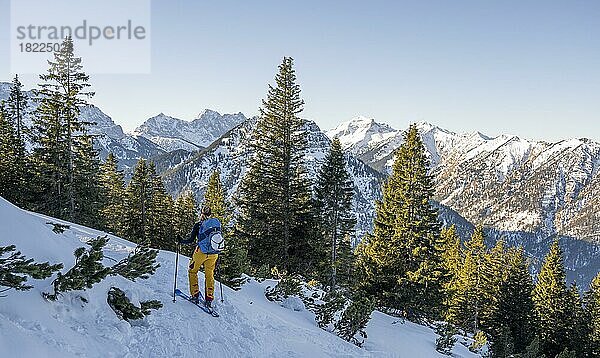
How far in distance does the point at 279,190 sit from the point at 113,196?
69.2 ft

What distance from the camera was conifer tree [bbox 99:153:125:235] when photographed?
1469 inches

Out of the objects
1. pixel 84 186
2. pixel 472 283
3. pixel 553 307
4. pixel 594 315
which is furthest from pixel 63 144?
pixel 594 315

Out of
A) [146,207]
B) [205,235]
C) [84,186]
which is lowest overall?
[205,235]

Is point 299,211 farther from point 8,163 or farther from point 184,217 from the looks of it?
point 184,217

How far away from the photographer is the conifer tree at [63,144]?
26047 mm

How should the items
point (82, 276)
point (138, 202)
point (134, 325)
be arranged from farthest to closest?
point (138, 202), point (134, 325), point (82, 276)

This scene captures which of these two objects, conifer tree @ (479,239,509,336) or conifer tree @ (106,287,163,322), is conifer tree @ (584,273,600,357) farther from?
conifer tree @ (106,287,163,322)

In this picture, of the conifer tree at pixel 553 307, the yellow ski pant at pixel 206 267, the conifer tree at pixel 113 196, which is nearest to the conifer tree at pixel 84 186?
the conifer tree at pixel 113 196

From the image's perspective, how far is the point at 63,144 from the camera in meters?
27.1

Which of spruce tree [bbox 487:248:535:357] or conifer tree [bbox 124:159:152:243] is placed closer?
conifer tree [bbox 124:159:152:243]

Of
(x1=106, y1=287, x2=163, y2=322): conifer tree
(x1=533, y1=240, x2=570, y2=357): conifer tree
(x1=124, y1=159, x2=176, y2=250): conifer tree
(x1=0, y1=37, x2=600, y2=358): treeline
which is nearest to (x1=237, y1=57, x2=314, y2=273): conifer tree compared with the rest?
(x1=0, y1=37, x2=600, y2=358): treeline

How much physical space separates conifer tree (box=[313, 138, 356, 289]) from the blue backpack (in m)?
17.9

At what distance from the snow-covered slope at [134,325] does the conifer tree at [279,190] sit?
15.1 meters

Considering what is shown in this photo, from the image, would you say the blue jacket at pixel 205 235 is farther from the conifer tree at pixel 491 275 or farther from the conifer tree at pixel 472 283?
the conifer tree at pixel 491 275
